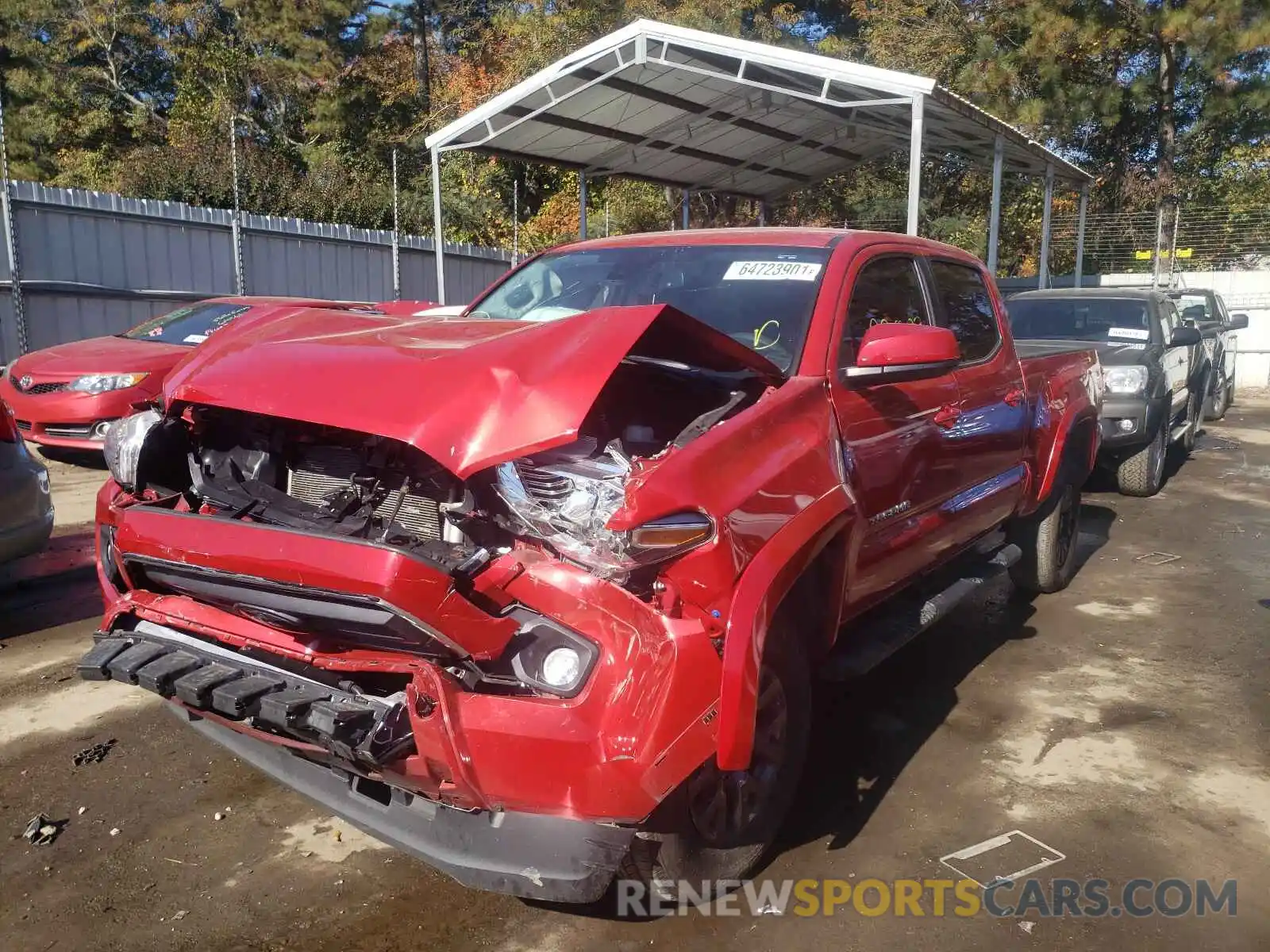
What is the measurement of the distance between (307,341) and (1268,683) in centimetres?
430

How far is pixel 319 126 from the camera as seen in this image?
87.1ft

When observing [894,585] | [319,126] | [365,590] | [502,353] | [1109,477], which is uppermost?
[319,126]

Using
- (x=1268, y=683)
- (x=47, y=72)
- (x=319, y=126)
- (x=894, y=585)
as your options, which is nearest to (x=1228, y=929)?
(x=894, y=585)

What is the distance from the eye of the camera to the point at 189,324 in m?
9.79

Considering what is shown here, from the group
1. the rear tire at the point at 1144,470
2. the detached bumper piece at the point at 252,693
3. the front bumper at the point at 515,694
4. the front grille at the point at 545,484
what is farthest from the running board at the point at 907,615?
the rear tire at the point at 1144,470

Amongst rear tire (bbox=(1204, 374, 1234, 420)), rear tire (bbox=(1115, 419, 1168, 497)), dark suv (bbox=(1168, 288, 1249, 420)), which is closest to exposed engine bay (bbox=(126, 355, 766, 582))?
rear tire (bbox=(1115, 419, 1168, 497))

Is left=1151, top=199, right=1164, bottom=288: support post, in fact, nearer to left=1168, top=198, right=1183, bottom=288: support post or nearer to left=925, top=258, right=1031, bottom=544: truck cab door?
left=1168, top=198, right=1183, bottom=288: support post

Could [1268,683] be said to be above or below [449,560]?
below

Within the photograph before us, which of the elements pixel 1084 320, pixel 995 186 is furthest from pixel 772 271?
pixel 995 186

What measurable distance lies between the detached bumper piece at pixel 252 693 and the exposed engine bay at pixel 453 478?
1.23 feet

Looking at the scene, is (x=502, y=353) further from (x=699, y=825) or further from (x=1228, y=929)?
(x=1228, y=929)

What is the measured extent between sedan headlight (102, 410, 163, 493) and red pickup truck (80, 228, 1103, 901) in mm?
12

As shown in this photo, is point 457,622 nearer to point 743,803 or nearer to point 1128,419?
point 743,803

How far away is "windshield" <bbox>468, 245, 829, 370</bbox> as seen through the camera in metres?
3.52
